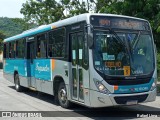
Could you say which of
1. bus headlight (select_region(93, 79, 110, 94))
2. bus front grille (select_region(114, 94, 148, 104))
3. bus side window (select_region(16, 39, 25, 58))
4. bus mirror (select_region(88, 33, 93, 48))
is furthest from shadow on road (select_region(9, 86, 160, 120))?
bus side window (select_region(16, 39, 25, 58))

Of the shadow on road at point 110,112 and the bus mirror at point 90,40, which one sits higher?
the bus mirror at point 90,40

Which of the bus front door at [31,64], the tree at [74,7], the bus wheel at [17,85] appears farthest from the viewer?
the tree at [74,7]

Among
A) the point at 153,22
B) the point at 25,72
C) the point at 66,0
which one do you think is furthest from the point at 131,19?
the point at 66,0

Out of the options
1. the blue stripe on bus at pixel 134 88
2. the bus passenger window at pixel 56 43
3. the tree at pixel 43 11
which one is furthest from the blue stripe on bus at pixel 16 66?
the tree at pixel 43 11

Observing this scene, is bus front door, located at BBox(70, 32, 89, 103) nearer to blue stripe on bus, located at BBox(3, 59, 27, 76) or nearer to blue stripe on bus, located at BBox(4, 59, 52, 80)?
blue stripe on bus, located at BBox(4, 59, 52, 80)

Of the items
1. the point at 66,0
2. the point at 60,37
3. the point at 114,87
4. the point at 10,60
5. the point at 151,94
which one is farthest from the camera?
the point at 66,0

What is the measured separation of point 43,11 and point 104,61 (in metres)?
26.2

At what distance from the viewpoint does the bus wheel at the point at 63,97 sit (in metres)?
10.7

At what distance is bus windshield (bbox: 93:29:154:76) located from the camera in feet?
29.5

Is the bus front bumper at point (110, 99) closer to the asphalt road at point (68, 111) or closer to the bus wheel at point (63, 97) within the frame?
the asphalt road at point (68, 111)

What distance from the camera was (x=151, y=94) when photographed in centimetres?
955

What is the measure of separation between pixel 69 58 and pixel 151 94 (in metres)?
2.76

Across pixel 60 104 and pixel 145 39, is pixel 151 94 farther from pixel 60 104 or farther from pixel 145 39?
pixel 60 104

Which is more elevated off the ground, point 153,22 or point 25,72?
point 153,22
